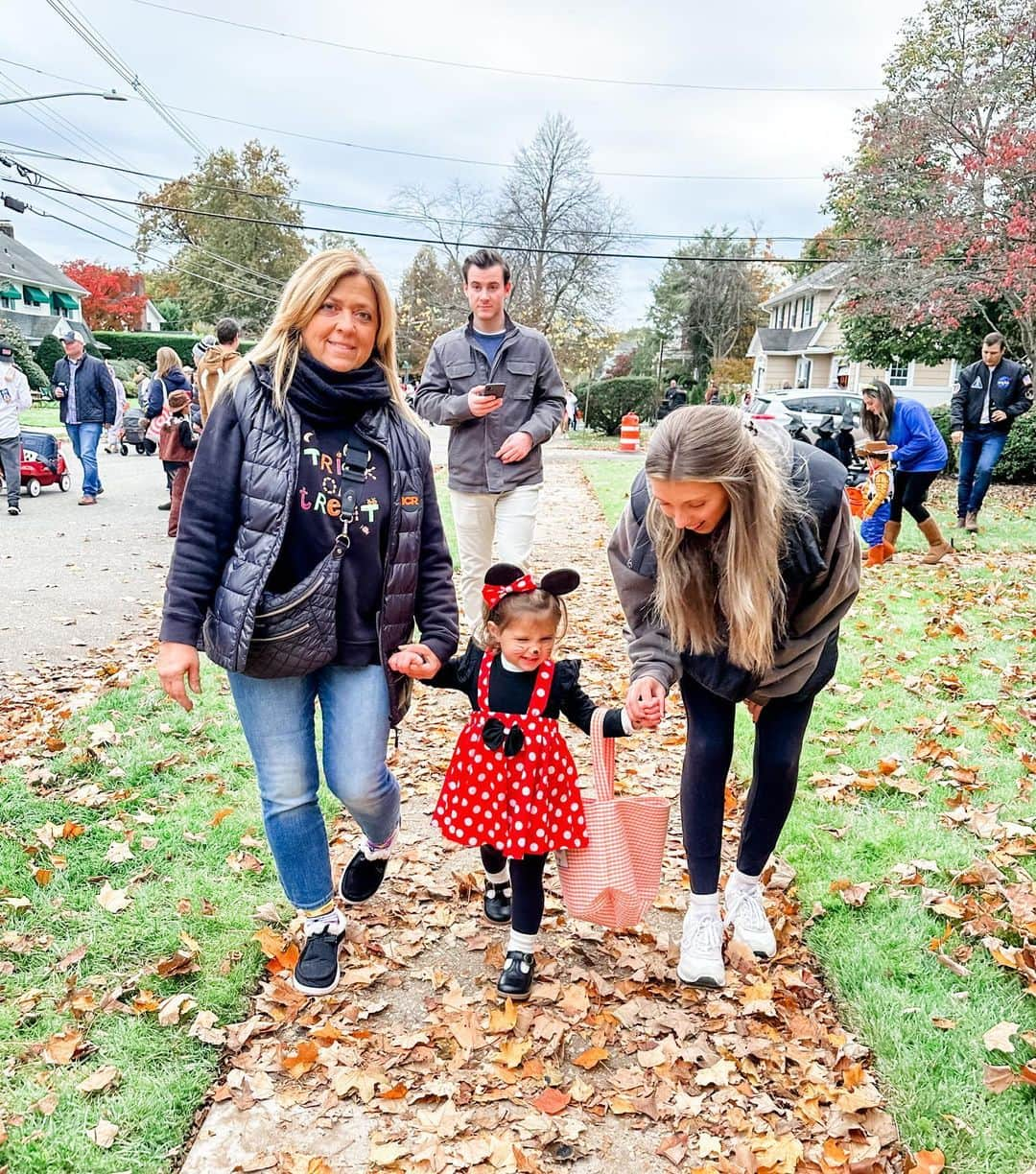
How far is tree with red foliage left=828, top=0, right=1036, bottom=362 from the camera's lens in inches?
591

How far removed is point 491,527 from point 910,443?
4.83m

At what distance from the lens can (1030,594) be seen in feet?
24.8

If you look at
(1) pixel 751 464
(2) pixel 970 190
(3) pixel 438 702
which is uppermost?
(2) pixel 970 190

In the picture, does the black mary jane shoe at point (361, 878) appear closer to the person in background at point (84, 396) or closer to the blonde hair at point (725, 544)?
the blonde hair at point (725, 544)

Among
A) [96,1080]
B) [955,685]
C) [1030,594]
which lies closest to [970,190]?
[1030,594]

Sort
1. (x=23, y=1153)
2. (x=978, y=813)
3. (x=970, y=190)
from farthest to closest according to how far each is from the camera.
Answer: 1. (x=970, y=190)
2. (x=978, y=813)
3. (x=23, y=1153)

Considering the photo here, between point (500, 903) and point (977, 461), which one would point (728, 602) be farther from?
point (977, 461)

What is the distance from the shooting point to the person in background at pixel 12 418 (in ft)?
35.8

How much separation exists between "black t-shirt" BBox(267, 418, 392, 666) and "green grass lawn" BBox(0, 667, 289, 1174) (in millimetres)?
1188

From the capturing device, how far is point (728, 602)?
99.7 inches

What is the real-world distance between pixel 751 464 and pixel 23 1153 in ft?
8.04

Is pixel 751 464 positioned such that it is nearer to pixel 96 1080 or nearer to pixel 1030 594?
pixel 96 1080

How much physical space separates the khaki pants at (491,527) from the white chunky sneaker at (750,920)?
252 cm

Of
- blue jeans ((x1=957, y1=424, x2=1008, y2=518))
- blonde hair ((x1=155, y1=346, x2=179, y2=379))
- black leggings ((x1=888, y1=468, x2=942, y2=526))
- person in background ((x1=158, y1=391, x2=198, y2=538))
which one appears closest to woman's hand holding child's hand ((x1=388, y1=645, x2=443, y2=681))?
black leggings ((x1=888, y1=468, x2=942, y2=526))
